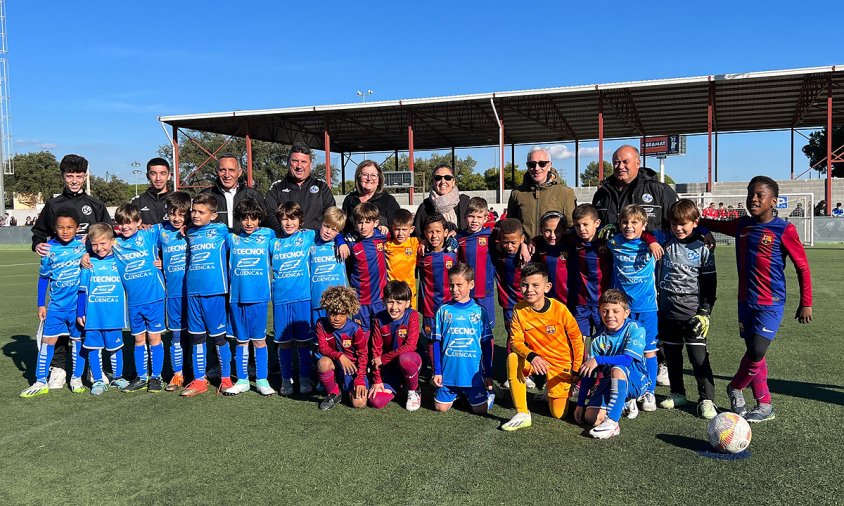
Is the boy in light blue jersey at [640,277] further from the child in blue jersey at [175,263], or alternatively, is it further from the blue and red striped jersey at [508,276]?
the child in blue jersey at [175,263]

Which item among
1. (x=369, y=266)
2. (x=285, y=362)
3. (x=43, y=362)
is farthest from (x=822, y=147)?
(x=43, y=362)

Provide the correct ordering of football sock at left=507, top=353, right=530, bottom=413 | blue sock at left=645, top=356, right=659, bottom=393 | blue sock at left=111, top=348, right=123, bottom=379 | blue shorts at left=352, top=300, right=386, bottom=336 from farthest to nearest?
blue sock at left=111, top=348, right=123, bottom=379 < blue shorts at left=352, top=300, right=386, bottom=336 < blue sock at left=645, top=356, right=659, bottom=393 < football sock at left=507, top=353, right=530, bottom=413

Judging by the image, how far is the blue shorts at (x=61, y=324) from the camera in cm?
507

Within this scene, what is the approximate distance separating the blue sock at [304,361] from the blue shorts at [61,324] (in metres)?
1.96

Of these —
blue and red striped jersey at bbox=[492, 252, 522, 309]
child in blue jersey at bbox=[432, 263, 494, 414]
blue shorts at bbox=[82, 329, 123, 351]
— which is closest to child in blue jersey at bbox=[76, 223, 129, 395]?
blue shorts at bbox=[82, 329, 123, 351]

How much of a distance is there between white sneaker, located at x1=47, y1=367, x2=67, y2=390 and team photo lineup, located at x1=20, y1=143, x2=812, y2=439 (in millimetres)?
106

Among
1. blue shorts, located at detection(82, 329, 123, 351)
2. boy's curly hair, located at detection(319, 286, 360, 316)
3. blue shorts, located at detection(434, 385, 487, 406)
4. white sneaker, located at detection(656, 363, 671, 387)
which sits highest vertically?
boy's curly hair, located at detection(319, 286, 360, 316)

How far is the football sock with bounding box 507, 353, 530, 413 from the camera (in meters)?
4.05

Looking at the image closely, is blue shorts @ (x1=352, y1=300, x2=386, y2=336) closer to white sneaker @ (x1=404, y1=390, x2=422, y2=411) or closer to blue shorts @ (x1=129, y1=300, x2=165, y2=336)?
white sneaker @ (x1=404, y1=390, x2=422, y2=411)

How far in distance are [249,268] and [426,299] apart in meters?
1.44

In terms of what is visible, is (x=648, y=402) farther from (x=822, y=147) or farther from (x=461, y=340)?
(x=822, y=147)

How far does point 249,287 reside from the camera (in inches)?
191

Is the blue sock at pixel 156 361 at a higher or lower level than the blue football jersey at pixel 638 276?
lower

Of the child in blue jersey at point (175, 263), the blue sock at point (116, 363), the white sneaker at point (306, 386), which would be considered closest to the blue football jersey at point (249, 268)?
the child in blue jersey at point (175, 263)
